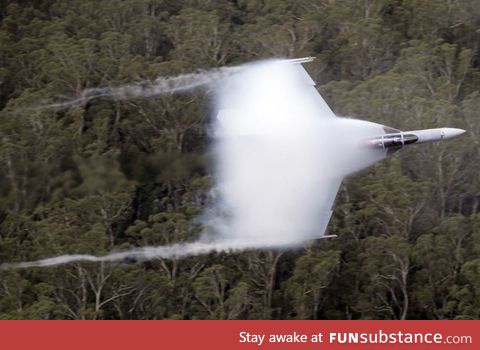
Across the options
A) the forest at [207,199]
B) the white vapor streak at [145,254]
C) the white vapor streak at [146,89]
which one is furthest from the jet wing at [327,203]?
the white vapor streak at [146,89]

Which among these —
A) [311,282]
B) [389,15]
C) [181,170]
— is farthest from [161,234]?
[389,15]

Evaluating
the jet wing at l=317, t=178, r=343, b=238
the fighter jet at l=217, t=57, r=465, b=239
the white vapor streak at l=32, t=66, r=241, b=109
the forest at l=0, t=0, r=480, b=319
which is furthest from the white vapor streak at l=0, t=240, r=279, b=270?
the white vapor streak at l=32, t=66, r=241, b=109

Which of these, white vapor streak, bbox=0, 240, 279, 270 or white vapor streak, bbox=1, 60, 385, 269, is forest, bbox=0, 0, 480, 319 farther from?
white vapor streak, bbox=1, 60, 385, 269

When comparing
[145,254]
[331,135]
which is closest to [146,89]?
[145,254]

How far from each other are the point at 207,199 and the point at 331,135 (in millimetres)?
8901

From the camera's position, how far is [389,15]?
6519 centimetres

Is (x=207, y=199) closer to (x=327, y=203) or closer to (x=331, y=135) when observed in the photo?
(x=331, y=135)

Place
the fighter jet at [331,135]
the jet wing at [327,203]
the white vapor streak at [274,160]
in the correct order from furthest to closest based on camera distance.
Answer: the white vapor streak at [274,160] < the jet wing at [327,203] < the fighter jet at [331,135]

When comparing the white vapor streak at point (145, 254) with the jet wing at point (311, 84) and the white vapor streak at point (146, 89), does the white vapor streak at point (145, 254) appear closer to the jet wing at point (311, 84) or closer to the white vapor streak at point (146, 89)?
the jet wing at point (311, 84)

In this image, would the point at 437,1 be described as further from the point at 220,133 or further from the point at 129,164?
the point at 129,164

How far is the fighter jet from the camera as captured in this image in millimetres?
38500

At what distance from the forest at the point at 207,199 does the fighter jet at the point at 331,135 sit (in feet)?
7.49

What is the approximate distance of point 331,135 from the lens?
41125mm

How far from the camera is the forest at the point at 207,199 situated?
48031mm
